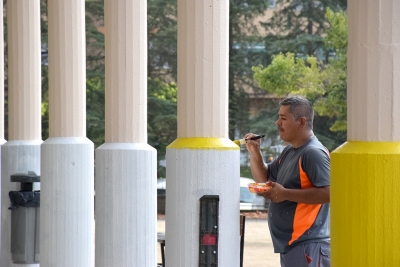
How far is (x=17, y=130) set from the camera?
33.5 ft

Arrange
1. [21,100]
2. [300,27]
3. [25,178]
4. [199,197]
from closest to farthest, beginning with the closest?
[199,197]
[25,178]
[21,100]
[300,27]

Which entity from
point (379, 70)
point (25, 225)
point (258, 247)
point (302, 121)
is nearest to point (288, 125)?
point (302, 121)

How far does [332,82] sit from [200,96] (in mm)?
17934

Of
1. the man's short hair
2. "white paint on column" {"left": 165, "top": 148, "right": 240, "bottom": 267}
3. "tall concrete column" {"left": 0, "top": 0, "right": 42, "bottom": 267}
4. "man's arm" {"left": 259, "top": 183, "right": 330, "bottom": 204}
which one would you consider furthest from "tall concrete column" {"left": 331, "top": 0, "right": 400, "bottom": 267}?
"tall concrete column" {"left": 0, "top": 0, "right": 42, "bottom": 267}

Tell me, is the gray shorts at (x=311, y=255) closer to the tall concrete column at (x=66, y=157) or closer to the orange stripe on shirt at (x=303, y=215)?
the orange stripe on shirt at (x=303, y=215)

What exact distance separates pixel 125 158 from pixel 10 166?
3.76 m

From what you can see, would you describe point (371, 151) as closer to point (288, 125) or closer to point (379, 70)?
point (379, 70)

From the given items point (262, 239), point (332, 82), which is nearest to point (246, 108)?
point (332, 82)

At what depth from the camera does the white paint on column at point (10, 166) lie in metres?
10.1

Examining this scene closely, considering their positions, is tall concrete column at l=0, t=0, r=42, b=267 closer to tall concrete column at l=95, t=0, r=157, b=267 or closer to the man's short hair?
tall concrete column at l=95, t=0, r=157, b=267

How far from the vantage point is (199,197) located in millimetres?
5445

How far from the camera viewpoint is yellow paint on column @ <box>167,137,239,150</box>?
546 centimetres

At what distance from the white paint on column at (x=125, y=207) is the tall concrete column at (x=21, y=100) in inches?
127

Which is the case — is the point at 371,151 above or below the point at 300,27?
below
